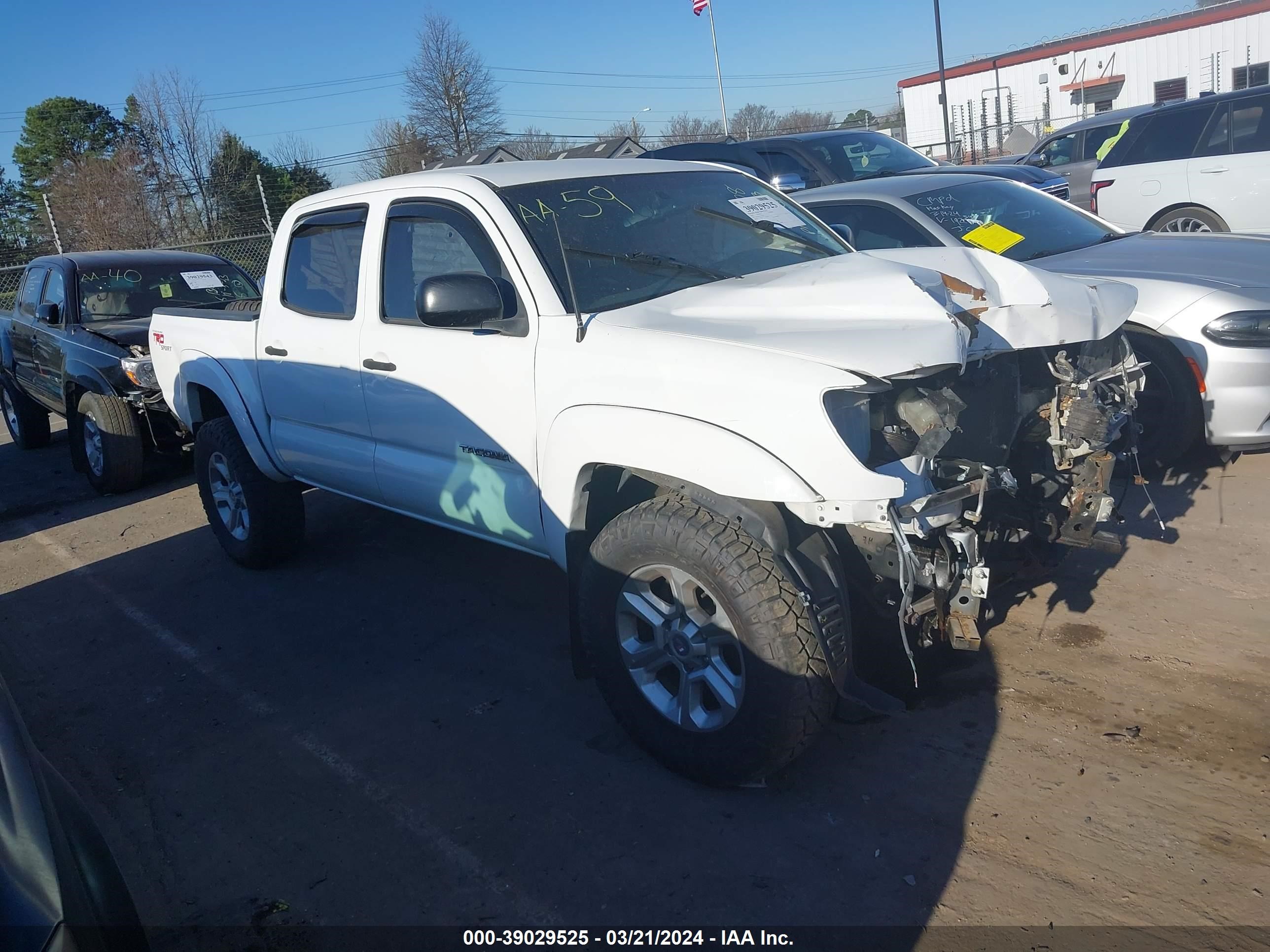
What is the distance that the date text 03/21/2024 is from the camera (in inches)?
104

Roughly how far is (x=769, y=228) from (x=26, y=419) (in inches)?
349

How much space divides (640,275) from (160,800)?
2.62 meters

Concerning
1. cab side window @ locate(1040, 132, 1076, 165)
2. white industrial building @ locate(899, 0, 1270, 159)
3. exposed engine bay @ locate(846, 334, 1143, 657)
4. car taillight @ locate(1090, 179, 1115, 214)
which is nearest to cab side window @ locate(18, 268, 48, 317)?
exposed engine bay @ locate(846, 334, 1143, 657)

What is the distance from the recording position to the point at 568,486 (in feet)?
11.4

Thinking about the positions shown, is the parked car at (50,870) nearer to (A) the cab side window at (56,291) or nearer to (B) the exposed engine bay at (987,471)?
(B) the exposed engine bay at (987,471)

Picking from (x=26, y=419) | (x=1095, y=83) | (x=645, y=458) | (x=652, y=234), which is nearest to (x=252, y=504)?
(x=652, y=234)

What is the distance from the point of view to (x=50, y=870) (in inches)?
75.2

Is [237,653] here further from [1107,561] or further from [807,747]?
[1107,561]

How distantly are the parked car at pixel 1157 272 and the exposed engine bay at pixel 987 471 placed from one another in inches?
51.0

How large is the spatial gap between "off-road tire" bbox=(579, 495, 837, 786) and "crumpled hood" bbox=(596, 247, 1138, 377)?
1.98 ft

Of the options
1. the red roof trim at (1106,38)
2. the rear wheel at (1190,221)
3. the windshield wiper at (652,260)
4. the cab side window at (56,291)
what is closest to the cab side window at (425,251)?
the windshield wiper at (652,260)

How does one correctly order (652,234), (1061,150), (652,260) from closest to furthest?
1. (652,260)
2. (652,234)
3. (1061,150)

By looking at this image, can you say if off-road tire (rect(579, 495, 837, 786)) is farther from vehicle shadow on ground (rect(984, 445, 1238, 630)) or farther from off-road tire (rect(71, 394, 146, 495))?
off-road tire (rect(71, 394, 146, 495))

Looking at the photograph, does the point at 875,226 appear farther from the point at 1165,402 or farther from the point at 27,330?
the point at 27,330
